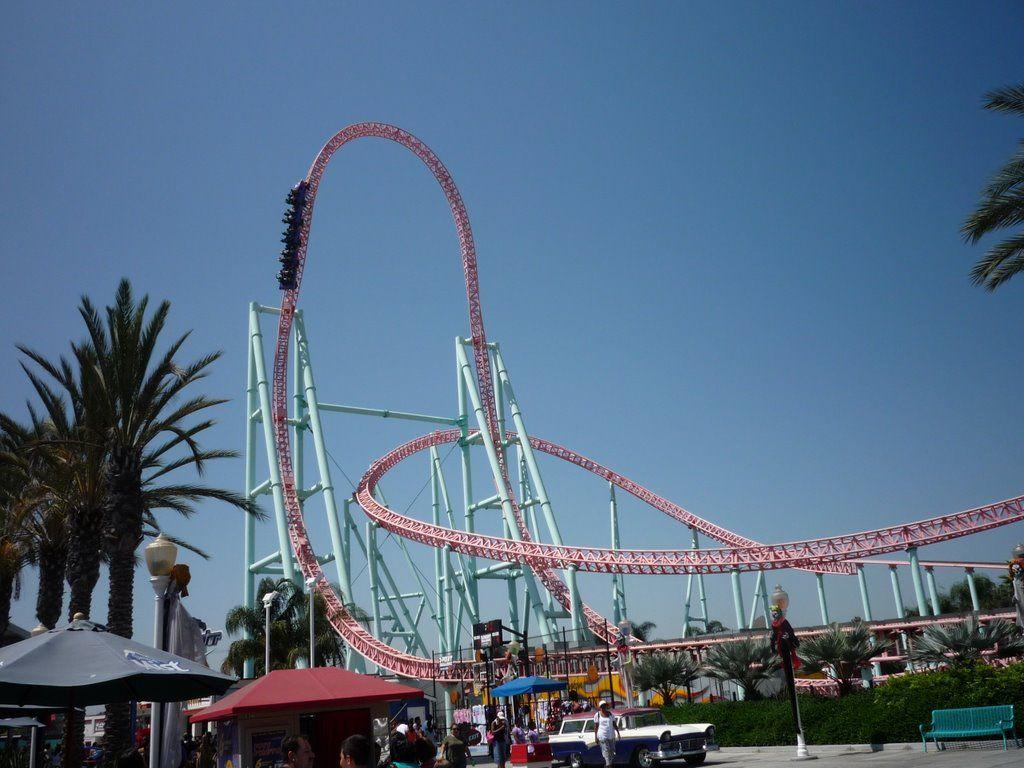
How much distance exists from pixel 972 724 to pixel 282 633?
22.5 meters

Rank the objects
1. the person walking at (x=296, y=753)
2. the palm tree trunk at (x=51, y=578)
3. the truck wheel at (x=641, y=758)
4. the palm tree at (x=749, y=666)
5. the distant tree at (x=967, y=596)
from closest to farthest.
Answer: the person walking at (x=296, y=753) < the truck wheel at (x=641, y=758) < the palm tree trunk at (x=51, y=578) < the palm tree at (x=749, y=666) < the distant tree at (x=967, y=596)

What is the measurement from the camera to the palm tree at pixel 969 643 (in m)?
15.5

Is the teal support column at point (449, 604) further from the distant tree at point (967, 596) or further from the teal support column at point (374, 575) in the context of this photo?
the distant tree at point (967, 596)

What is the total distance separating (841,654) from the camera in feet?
55.7

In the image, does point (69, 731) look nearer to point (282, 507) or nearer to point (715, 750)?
point (715, 750)

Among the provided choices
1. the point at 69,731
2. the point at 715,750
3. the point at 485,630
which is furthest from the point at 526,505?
the point at 69,731

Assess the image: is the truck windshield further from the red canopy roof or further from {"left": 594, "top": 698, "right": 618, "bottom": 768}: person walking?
the red canopy roof

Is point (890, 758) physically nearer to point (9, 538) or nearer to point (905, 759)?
point (905, 759)

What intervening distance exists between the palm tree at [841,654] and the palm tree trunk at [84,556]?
1342cm

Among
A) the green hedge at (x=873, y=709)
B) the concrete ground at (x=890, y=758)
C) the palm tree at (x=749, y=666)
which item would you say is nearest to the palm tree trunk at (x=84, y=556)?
the concrete ground at (x=890, y=758)

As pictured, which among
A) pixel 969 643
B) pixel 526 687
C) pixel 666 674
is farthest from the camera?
pixel 666 674

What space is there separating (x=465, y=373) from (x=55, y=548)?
926 inches

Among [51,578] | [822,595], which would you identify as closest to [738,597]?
[822,595]

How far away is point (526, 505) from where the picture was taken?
3825 cm
